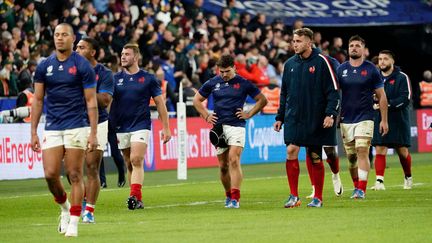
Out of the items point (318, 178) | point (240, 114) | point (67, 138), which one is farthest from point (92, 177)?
point (318, 178)

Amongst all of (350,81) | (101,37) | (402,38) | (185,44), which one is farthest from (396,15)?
(350,81)

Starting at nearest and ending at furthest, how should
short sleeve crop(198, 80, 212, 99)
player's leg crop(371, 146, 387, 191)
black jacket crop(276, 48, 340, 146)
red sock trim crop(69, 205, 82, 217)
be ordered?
1. red sock trim crop(69, 205, 82, 217)
2. black jacket crop(276, 48, 340, 146)
3. short sleeve crop(198, 80, 212, 99)
4. player's leg crop(371, 146, 387, 191)

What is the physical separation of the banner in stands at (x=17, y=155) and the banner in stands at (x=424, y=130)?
47.0 ft

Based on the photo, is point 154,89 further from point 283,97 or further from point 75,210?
point 75,210

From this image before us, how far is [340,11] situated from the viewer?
41.2m

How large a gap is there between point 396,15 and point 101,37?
1251 cm

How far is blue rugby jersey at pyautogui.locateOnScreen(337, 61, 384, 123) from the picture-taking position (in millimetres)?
20297

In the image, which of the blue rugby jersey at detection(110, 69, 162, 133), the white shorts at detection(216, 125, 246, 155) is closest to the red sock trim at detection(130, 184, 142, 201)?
the blue rugby jersey at detection(110, 69, 162, 133)

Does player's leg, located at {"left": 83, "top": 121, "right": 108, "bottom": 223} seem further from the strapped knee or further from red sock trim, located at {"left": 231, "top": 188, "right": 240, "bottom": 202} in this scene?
the strapped knee

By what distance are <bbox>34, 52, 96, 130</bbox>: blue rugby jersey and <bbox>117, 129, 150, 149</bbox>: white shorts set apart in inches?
162

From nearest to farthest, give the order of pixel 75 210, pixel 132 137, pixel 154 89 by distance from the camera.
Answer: pixel 75 210 < pixel 132 137 < pixel 154 89

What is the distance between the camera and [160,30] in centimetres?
3541

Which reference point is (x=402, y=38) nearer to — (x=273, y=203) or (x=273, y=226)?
(x=273, y=203)

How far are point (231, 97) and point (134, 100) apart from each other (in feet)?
4.71
